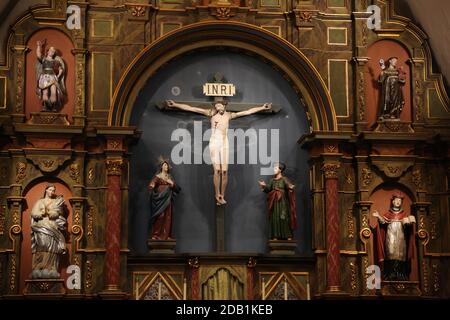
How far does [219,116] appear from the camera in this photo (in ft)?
65.3

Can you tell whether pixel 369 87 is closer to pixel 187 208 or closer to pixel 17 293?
pixel 187 208

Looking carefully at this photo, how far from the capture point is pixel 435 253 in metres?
19.8

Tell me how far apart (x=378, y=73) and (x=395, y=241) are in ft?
10.1

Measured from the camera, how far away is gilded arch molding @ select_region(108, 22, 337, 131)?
1970cm

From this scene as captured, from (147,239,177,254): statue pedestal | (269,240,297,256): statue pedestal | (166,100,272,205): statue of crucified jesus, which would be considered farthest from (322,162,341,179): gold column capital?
(147,239,177,254): statue pedestal

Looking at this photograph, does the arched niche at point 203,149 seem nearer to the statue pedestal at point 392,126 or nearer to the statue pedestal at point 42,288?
the statue pedestal at point 392,126

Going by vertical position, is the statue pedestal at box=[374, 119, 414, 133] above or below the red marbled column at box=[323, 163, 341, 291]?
above

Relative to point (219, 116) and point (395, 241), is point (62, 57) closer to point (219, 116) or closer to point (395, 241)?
point (219, 116)


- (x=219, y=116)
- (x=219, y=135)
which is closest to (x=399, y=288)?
(x=219, y=135)

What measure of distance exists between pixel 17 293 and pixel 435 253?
7.20 metres

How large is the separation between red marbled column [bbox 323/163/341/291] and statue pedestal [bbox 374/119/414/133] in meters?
1.08

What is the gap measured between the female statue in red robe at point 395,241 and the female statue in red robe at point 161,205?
356cm

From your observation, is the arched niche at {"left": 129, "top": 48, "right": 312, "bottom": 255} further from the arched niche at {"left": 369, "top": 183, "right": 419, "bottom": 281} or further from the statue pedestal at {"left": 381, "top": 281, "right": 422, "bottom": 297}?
the statue pedestal at {"left": 381, "top": 281, "right": 422, "bottom": 297}

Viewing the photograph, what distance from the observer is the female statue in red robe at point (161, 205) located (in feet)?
63.5
